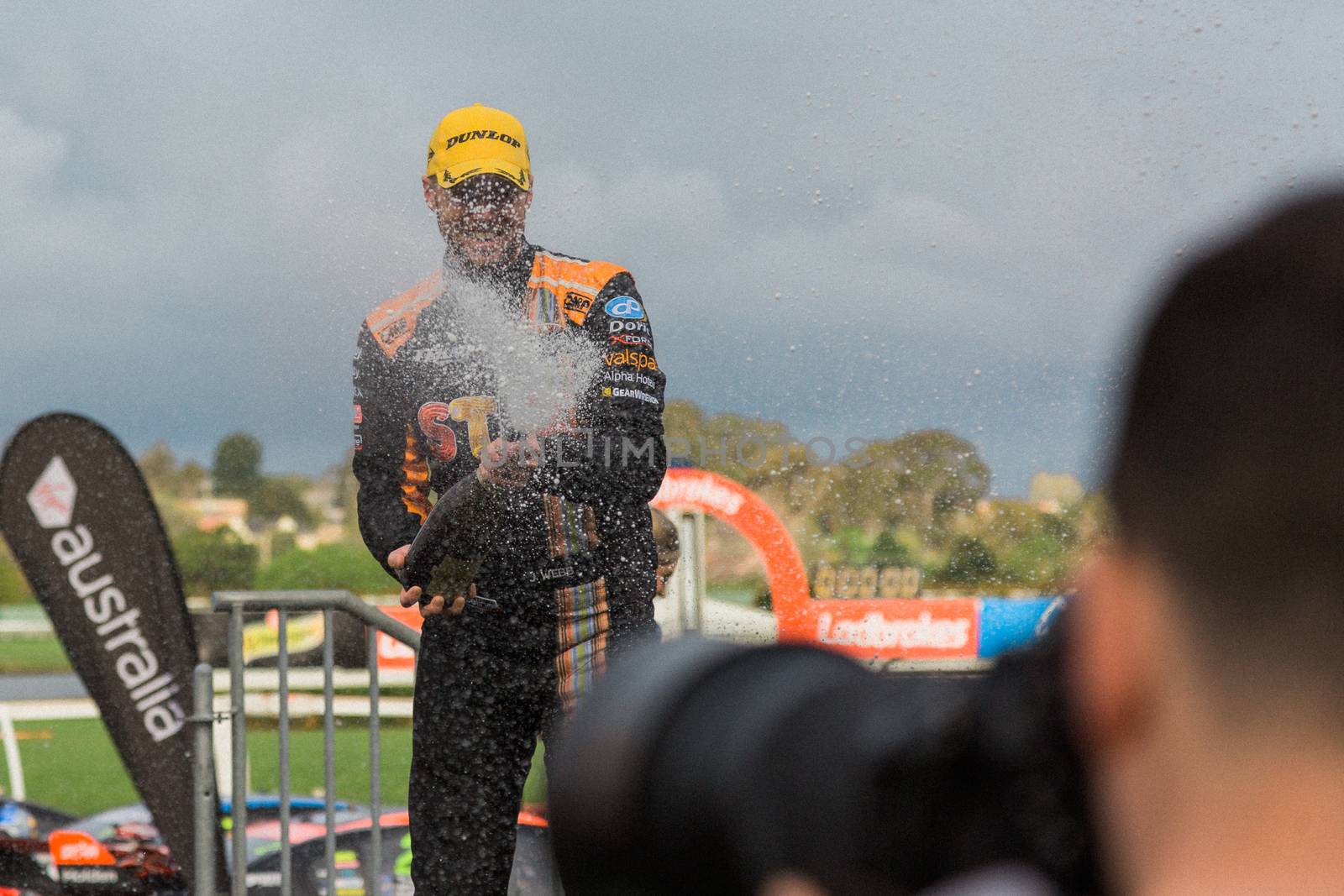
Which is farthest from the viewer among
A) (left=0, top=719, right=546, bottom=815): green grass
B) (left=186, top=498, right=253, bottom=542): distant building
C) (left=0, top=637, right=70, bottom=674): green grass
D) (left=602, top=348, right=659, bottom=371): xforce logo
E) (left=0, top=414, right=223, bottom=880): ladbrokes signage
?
(left=0, top=637, right=70, bottom=674): green grass

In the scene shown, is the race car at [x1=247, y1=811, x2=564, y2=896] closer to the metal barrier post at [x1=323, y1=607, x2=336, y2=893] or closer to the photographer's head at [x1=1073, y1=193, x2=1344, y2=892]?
the metal barrier post at [x1=323, y1=607, x2=336, y2=893]

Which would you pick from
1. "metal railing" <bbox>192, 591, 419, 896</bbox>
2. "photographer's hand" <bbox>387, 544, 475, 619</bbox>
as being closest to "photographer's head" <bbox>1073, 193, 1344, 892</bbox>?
"photographer's hand" <bbox>387, 544, 475, 619</bbox>

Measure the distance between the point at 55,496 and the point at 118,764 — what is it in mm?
1450

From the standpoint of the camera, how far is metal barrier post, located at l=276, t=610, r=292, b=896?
2314 mm

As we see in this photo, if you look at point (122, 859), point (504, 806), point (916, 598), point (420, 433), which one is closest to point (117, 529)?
point (122, 859)

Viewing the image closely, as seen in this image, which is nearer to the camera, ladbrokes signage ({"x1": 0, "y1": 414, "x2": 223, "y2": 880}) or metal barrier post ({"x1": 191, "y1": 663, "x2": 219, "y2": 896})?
metal barrier post ({"x1": 191, "y1": 663, "x2": 219, "y2": 896})

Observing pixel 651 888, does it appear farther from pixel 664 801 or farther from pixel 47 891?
pixel 47 891

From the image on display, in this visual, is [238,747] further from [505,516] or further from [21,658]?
[21,658]

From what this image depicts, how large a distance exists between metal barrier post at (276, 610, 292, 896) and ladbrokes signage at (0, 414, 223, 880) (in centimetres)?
46

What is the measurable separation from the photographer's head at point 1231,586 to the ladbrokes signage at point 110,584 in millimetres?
2713

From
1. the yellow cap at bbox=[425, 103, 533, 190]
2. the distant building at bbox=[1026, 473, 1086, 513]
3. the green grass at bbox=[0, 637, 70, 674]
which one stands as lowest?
the green grass at bbox=[0, 637, 70, 674]

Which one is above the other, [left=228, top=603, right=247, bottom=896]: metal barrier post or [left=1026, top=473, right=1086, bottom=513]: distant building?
[left=1026, top=473, right=1086, bottom=513]: distant building

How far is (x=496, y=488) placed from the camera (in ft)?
7.48

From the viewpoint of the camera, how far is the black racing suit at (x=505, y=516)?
226cm
